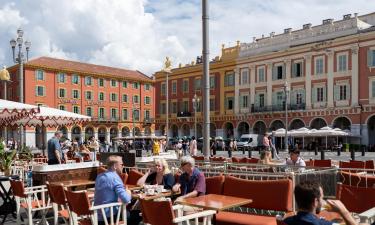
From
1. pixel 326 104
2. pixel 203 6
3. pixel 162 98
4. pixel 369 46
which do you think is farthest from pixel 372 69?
pixel 203 6

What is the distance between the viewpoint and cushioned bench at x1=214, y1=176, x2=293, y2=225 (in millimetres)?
6012

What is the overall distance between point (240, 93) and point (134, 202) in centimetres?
4355

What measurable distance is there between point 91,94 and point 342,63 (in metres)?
38.8

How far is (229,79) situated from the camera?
51375 millimetres

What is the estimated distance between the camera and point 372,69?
126 feet

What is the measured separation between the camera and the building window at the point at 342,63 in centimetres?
4016

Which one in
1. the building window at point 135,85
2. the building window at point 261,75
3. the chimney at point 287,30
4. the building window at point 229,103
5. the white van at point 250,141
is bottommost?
the white van at point 250,141

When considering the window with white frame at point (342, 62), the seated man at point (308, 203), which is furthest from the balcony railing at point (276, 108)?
the seated man at point (308, 203)

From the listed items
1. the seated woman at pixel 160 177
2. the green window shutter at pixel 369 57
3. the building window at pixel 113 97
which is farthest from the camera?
the building window at pixel 113 97

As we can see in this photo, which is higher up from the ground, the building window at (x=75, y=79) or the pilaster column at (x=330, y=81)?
the building window at (x=75, y=79)

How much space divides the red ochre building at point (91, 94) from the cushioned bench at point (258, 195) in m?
55.1

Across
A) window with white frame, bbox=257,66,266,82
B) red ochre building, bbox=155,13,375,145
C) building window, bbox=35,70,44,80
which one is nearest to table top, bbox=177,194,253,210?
red ochre building, bbox=155,13,375,145

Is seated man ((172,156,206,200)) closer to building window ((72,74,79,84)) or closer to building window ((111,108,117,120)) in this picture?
building window ((72,74,79,84))

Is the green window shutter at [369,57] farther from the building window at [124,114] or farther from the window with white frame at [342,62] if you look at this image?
the building window at [124,114]
